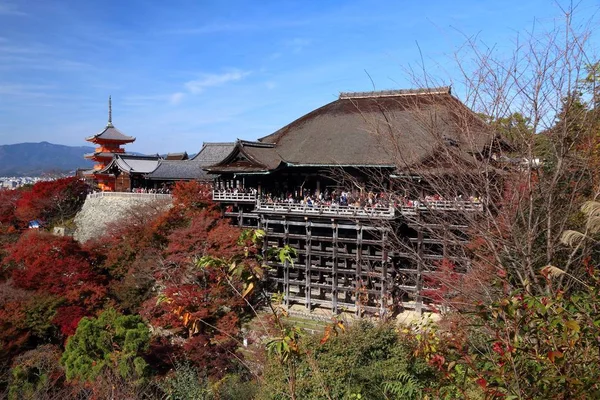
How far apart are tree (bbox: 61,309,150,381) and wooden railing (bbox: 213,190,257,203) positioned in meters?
8.11

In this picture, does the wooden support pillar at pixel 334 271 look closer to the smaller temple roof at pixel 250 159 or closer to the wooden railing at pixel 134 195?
the smaller temple roof at pixel 250 159

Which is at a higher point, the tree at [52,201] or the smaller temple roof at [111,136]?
the smaller temple roof at [111,136]

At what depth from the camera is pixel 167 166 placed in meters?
29.3

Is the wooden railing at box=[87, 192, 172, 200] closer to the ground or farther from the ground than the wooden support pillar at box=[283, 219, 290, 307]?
farther from the ground

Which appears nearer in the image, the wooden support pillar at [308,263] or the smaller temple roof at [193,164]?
the wooden support pillar at [308,263]

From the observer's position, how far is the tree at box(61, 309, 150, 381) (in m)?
11.7

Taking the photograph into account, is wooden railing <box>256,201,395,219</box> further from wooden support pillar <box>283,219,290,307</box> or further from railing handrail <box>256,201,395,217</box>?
wooden support pillar <box>283,219,290,307</box>

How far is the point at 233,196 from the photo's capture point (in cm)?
2016

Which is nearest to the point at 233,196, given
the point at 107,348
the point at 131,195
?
the point at 107,348

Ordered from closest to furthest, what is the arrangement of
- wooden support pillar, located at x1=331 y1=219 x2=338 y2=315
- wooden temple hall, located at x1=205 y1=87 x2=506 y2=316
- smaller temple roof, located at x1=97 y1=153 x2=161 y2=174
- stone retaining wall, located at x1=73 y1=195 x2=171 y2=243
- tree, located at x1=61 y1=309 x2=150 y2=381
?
1. tree, located at x1=61 y1=309 x2=150 y2=381
2. wooden temple hall, located at x1=205 y1=87 x2=506 y2=316
3. wooden support pillar, located at x1=331 y1=219 x2=338 y2=315
4. stone retaining wall, located at x1=73 y1=195 x2=171 y2=243
5. smaller temple roof, located at x1=97 y1=153 x2=161 y2=174

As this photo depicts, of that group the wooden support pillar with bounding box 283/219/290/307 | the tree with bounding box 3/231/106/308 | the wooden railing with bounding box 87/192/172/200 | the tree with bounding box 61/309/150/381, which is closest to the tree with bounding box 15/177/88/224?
the wooden railing with bounding box 87/192/172/200

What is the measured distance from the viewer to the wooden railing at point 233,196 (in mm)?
19953

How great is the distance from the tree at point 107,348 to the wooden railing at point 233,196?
8.11 metres

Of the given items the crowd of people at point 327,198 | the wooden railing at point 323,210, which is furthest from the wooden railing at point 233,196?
the wooden railing at point 323,210
